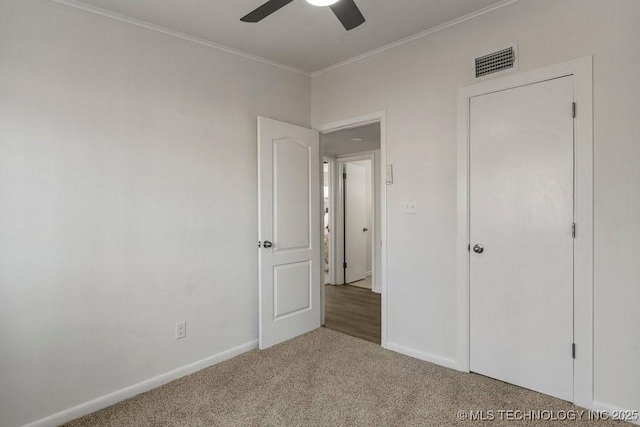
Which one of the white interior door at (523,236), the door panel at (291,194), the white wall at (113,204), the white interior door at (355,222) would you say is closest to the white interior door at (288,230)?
the door panel at (291,194)

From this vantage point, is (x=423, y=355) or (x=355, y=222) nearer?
(x=423, y=355)

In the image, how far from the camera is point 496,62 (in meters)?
2.40

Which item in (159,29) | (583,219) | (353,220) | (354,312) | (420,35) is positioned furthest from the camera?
(353,220)

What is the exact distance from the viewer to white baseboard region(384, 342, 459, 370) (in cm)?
266

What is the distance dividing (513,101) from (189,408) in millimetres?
2895

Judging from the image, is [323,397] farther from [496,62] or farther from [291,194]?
[496,62]

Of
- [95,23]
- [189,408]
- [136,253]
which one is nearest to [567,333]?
[189,408]

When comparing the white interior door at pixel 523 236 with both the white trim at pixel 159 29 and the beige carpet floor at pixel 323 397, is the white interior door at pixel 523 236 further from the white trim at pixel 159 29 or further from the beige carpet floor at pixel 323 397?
the white trim at pixel 159 29

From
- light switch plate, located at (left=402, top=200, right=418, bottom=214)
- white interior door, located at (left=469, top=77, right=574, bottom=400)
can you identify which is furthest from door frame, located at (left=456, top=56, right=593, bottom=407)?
light switch plate, located at (left=402, top=200, right=418, bottom=214)

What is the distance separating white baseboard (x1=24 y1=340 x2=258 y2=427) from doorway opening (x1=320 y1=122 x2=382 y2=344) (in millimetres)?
1792

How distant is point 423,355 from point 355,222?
3.54 metres

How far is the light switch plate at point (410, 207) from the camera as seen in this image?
112 inches

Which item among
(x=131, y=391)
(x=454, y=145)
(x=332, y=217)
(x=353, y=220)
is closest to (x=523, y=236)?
(x=454, y=145)

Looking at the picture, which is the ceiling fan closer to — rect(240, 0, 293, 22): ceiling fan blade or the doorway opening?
rect(240, 0, 293, 22): ceiling fan blade
